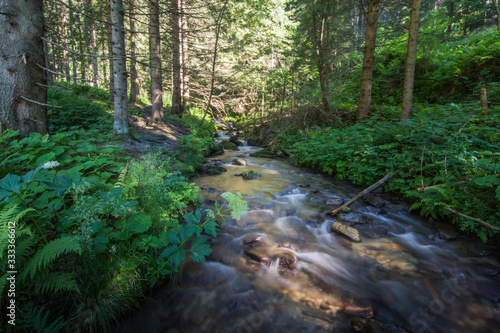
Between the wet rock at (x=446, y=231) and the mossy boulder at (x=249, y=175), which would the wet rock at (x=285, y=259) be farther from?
the mossy boulder at (x=249, y=175)

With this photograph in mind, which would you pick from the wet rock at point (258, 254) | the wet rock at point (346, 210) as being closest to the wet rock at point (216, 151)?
the wet rock at point (346, 210)

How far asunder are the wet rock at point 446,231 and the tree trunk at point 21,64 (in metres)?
8.26

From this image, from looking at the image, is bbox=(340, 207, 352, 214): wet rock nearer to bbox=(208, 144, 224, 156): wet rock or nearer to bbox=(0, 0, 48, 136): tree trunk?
bbox=(0, 0, 48, 136): tree trunk

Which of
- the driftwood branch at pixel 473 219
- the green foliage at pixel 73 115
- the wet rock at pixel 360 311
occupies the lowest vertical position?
the wet rock at pixel 360 311

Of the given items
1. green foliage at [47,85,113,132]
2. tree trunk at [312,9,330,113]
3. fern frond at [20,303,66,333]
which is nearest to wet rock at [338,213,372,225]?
fern frond at [20,303,66,333]

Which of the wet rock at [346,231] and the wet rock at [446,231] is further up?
the wet rock at [446,231]

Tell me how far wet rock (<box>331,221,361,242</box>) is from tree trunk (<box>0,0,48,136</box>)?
644cm

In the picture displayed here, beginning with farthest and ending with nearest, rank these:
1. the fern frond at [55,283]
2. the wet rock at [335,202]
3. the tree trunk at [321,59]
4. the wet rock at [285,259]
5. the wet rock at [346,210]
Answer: the tree trunk at [321,59] → the wet rock at [335,202] → the wet rock at [346,210] → the wet rock at [285,259] → the fern frond at [55,283]

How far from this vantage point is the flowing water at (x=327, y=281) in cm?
275

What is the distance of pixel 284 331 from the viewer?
2625mm

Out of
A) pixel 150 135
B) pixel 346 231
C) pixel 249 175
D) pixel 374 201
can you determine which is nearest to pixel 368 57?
pixel 374 201

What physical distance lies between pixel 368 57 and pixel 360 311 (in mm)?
9236

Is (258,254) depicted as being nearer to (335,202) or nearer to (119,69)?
(335,202)

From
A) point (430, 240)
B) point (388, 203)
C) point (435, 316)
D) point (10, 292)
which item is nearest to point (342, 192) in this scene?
point (388, 203)
